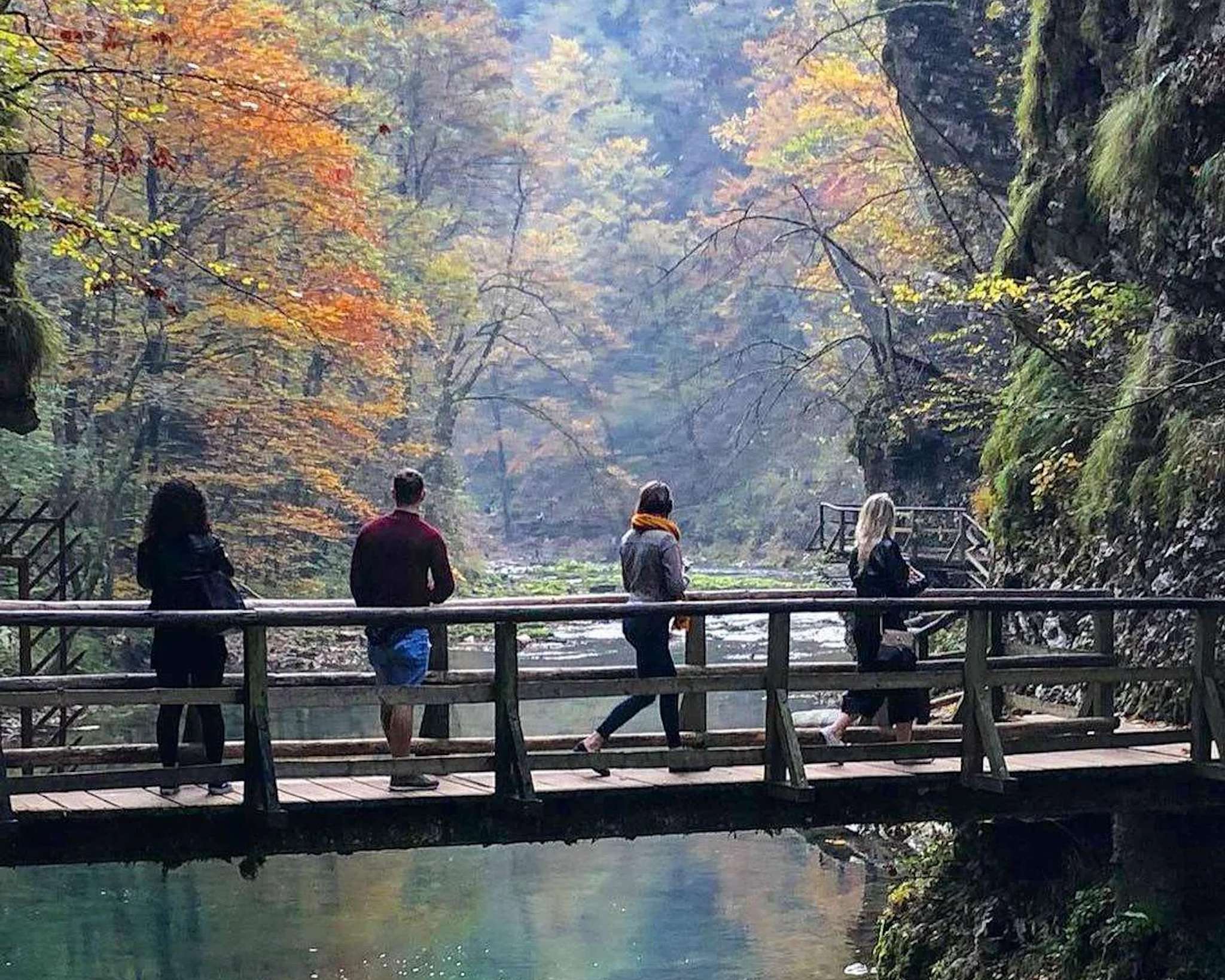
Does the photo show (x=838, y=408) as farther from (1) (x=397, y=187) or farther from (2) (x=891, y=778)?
(2) (x=891, y=778)

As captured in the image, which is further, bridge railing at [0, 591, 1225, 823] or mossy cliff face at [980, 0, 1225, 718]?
mossy cliff face at [980, 0, 1225, 718]

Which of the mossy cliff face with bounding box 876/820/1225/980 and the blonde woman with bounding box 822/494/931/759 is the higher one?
the blonde woman with bounding box 822/494/931/759

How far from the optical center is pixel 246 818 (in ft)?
24.0

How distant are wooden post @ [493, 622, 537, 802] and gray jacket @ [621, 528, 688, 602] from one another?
94 centimetres

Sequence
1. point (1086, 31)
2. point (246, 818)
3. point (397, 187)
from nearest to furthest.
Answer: point (246, 818), point (1086, 31), point (397, 187)

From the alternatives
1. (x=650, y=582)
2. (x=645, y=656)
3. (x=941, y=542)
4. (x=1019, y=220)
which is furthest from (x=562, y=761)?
(x=941, y=542)

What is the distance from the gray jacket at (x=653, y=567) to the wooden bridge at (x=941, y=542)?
50.2 feet

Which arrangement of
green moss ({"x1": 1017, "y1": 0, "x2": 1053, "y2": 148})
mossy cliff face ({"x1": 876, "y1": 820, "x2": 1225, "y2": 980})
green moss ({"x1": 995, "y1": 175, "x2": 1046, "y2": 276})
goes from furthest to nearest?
1. green moss ({"x1": 1017, "y1": 0, "x2": 1053, "y2": 148})
2. green moss ({"x1": 995, "y1": 175, "x2": 1046, "y2": 276})
3. mossy cliff face ({"x1": 876, "y1": 820, "x2": 1225, "y2": 980})

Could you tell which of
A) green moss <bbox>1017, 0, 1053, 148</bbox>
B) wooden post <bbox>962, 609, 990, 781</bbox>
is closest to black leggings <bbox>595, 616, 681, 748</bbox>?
wooden post <bbox>962, 609, 990, 781</bbox>

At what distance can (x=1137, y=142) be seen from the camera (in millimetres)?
11945

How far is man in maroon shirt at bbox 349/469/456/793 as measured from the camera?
25.4 feet

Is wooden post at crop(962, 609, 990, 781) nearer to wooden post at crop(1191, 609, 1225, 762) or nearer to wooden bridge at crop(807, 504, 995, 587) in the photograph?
wooden post at crop(1191, 609, 1225, 762)

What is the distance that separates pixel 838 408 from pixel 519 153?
14.7m

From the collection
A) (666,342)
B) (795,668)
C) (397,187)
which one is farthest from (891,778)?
(666,342)
